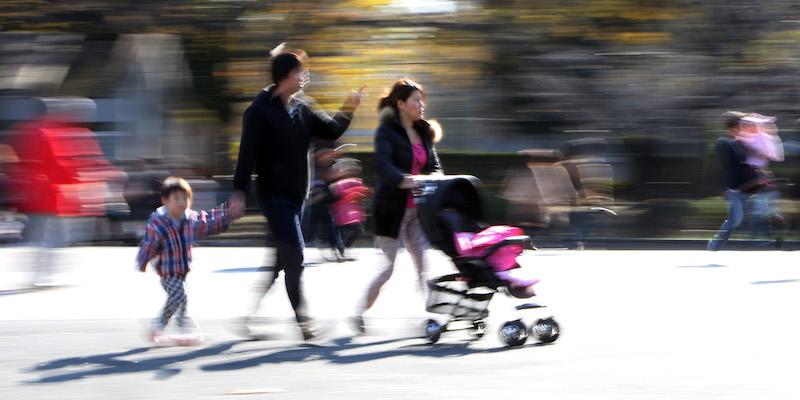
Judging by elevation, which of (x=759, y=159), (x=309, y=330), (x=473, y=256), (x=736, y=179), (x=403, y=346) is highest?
(x=759, y=159)

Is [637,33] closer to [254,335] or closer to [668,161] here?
[668,161]

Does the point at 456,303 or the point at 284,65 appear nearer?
the point at 284,65

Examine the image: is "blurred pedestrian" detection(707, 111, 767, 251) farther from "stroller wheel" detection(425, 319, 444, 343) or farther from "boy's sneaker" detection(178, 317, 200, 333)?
"boy's sneaker" detection(178, 317, 200, 333)

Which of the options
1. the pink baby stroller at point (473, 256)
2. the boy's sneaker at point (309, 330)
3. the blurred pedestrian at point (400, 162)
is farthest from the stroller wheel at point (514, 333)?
the boy's sneaker at point (309, 330)

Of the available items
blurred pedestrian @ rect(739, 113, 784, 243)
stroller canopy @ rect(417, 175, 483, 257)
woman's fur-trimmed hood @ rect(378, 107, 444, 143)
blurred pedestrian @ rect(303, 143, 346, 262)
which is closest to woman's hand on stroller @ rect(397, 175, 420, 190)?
stroller canopy @ rect(417, 175, 483, 257)

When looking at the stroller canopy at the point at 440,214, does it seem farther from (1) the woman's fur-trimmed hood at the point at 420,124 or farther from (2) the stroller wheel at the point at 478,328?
(2) the stroller wheel at the point at 478,328

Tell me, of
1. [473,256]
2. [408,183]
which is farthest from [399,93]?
[473,256]

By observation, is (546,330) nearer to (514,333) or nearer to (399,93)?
(514,333)

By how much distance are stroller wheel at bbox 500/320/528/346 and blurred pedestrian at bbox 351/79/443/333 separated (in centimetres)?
78

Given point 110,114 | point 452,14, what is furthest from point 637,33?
point 110,114

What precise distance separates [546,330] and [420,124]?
5.15ft

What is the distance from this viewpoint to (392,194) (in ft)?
21.2

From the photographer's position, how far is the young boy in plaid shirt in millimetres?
6350

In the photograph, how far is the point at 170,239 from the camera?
6.40m
